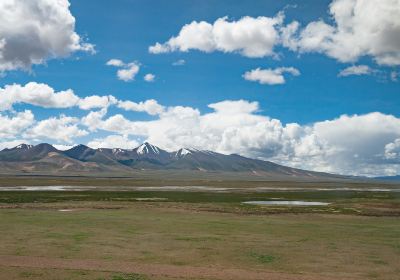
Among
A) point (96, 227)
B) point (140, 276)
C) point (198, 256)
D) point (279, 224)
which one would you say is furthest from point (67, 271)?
point (279, 224)

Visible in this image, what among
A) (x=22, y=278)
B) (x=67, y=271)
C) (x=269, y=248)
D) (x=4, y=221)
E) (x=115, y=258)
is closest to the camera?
(x=22, y=278)

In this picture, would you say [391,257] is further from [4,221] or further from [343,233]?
[4,221]

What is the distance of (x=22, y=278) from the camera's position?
22156 mm

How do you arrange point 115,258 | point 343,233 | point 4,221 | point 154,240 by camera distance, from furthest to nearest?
point 4,221, point 343,233, point 154,240, point 115,258

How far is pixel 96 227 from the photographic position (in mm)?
42344

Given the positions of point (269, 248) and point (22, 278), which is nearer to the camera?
point (22, 278)

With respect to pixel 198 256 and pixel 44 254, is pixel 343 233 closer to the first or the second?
pixel 198 256

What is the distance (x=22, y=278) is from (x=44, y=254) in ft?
21.9

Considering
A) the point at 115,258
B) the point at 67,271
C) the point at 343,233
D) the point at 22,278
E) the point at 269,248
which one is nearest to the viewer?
the point at 22,278

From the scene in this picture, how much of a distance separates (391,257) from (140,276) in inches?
730

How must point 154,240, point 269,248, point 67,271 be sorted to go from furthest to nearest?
point 154,240 → point 269,248 → point 67,271

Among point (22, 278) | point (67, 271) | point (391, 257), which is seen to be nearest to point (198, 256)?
point (67, 271)

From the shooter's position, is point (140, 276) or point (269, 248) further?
point (269, 248)

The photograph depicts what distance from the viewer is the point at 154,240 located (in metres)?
35.3
